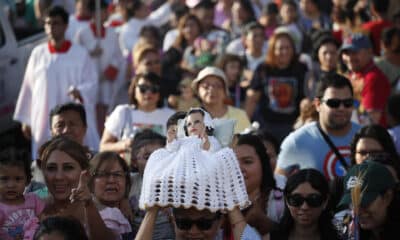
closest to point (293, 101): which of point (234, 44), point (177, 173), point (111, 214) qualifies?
point (234, 44)

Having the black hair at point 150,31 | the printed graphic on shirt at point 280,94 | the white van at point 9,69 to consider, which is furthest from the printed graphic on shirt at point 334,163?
the black hair at point 150,31

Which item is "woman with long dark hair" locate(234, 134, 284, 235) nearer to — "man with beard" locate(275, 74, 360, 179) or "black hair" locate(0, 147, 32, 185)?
"man with beard" locate(275, 74, 360, 179)

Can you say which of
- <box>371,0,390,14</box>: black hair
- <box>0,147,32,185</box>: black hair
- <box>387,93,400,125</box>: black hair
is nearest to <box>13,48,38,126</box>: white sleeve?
<box>387,93,400,125</box>: black hair

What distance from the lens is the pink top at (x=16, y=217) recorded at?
7.63 metres

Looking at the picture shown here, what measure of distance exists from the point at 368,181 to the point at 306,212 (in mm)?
441

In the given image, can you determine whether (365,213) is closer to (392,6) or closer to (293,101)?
(293,101)

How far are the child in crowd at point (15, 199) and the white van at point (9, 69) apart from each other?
20.6 ft

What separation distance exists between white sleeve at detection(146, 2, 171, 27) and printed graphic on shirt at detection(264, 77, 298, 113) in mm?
4992

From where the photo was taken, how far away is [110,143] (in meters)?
11.0

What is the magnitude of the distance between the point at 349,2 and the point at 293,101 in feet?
12.8

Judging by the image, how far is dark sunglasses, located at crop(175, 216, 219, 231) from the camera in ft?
21.3

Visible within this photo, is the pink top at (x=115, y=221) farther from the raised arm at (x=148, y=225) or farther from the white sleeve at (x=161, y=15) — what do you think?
the white sleeve at (x=161, y=15)

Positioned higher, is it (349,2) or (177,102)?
(349,2)

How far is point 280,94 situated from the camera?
12.9 metres
